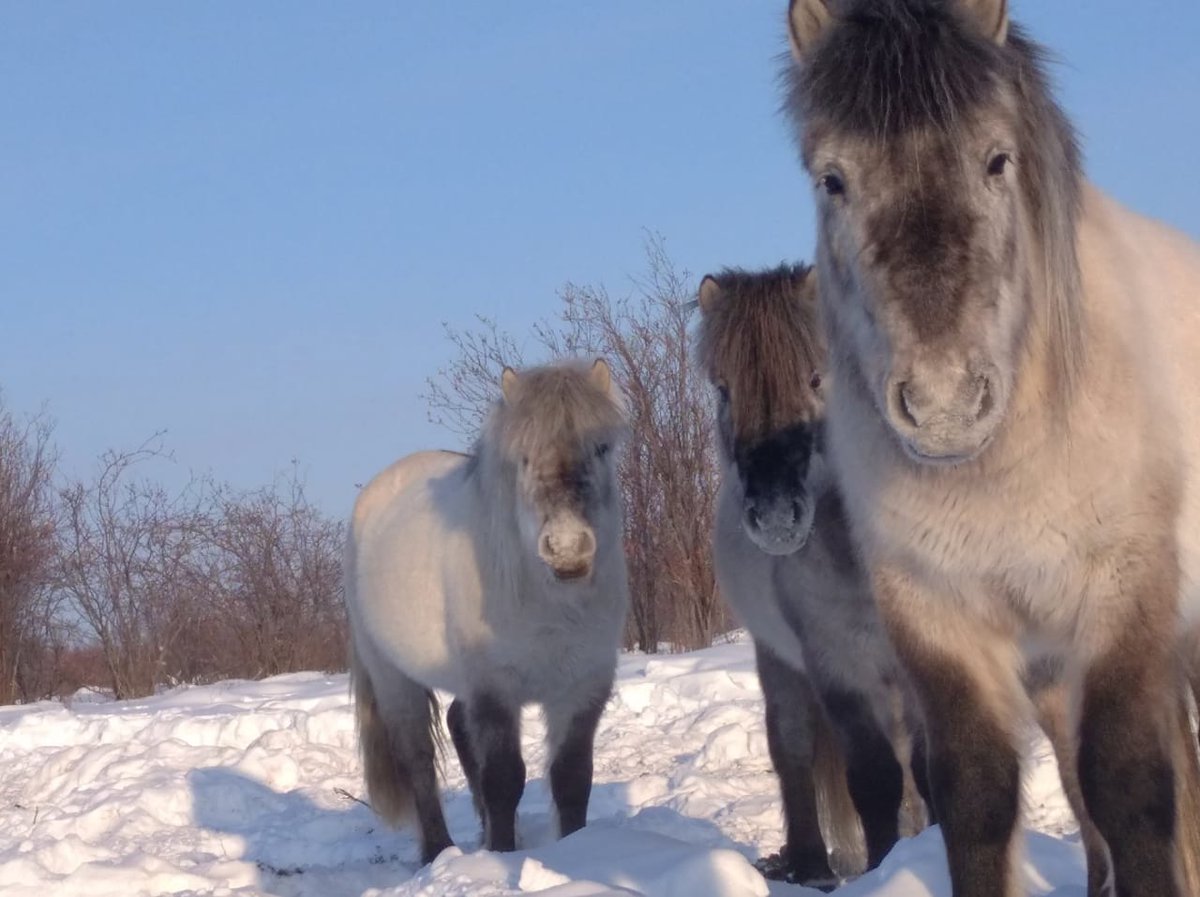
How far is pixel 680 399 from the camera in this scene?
1786 cm

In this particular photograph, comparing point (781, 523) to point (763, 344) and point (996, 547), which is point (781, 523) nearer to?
point (763, 344)

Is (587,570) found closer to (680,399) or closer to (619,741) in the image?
(619,741)

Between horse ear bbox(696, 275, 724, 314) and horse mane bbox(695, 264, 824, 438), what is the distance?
37 mm

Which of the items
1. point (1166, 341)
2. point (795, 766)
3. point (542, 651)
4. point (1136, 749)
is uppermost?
point (1166, 341)

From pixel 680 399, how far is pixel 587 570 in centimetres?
1123

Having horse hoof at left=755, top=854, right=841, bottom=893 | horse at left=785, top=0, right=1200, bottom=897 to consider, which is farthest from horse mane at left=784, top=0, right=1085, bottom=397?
horse hoof at left=755, top=854, right=841, bottom=893

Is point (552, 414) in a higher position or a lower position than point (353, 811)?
higher

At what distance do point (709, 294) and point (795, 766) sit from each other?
2.16 m

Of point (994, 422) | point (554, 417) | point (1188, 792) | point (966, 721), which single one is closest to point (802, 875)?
point (1188, 792)

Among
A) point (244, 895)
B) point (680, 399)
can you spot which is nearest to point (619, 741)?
point (244, 895)

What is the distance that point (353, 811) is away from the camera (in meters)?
8.95

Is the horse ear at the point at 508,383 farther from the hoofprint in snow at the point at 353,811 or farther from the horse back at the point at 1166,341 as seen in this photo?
the horse back at the point at 1166,341

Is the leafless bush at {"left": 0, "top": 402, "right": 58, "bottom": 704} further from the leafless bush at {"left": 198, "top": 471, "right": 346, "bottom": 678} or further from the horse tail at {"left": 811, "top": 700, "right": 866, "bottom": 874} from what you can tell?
the horse tail at {"left": 811, "top": 700, "right": 866, "bottom": 874}

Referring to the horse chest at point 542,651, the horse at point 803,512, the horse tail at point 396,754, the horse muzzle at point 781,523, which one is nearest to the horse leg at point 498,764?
the horse chest at point 542,651
